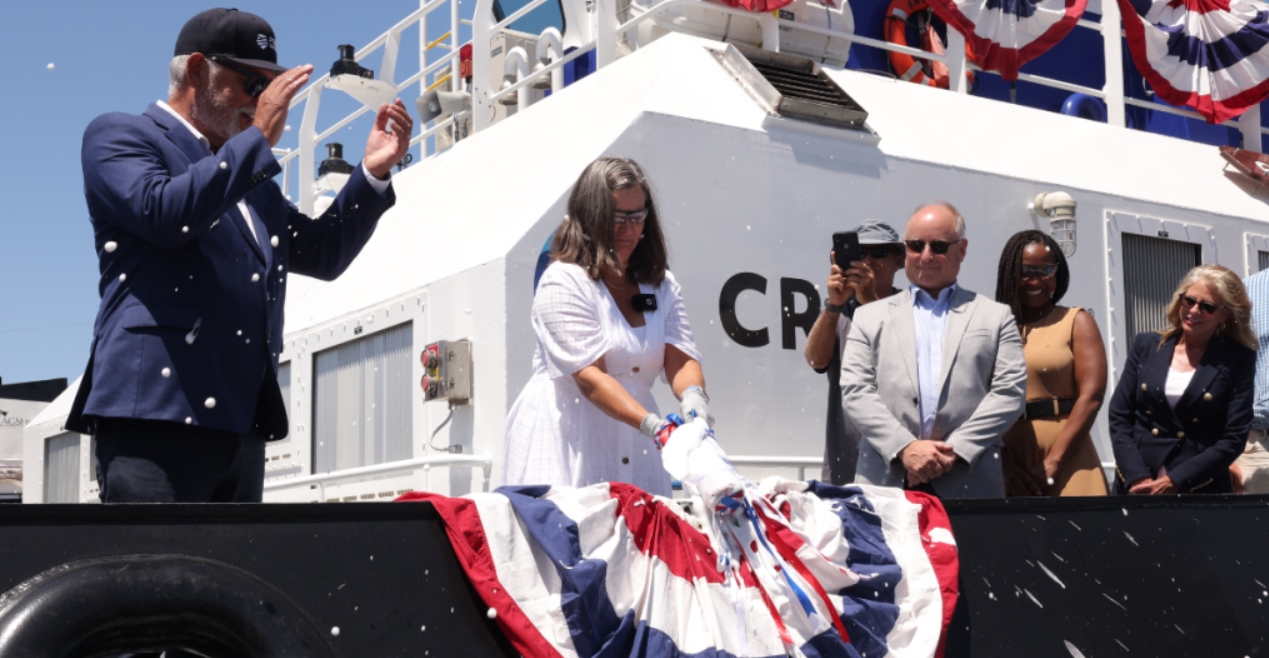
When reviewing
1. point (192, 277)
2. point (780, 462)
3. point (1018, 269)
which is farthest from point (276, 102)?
point (780, 462)

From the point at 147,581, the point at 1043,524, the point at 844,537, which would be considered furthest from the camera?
the point at 1043,524

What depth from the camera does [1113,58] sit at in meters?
8.05

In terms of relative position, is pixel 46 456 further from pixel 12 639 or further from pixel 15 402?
pixel 12 639

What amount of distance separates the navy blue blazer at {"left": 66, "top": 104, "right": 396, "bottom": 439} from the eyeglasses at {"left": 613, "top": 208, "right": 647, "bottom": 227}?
0.93 metres

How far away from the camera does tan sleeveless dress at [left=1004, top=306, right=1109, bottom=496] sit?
410 centimetres

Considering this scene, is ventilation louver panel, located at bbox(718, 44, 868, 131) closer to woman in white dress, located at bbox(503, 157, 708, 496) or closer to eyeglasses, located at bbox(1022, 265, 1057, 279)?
eyeglasses, located at bbox(1022, 265, 1057, 279)

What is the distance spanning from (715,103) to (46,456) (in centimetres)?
668

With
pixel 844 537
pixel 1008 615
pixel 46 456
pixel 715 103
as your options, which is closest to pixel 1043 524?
pixel 1008 615

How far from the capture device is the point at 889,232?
428 cm

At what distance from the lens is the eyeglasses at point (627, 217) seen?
325 centimetres

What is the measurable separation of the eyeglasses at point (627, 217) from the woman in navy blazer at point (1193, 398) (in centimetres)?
217

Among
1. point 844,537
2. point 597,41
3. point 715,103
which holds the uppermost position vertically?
point 597,41

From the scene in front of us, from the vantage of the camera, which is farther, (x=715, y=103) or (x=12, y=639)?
(x=715, y=103)

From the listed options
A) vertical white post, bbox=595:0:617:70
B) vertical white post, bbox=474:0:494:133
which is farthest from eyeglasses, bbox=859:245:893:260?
vertical white post, bbox=474:0:494:133
